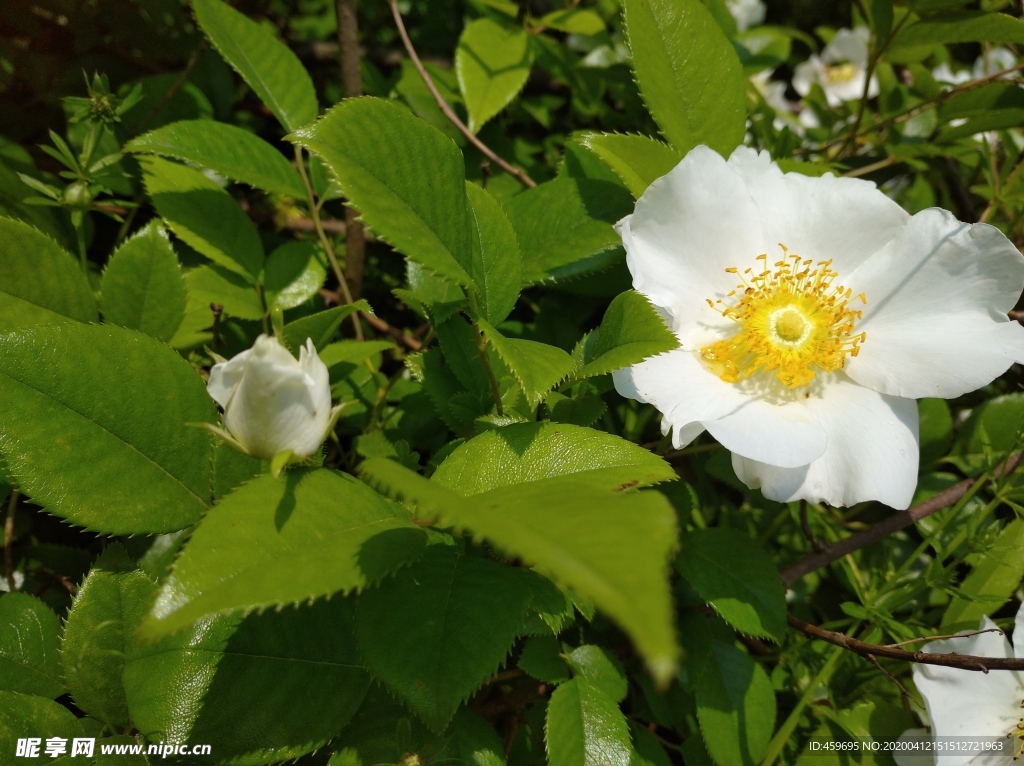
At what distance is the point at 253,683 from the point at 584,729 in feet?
1.37

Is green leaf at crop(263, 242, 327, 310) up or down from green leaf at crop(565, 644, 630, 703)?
up

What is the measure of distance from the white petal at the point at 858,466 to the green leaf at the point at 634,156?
1.38ft

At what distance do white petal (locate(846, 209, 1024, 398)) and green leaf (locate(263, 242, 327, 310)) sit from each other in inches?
34.4

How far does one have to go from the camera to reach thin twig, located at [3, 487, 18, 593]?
993 mm

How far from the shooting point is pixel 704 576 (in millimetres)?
958

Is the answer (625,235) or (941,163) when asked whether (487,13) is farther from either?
(941,163)

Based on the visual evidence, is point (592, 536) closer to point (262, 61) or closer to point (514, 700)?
point (514, 700)

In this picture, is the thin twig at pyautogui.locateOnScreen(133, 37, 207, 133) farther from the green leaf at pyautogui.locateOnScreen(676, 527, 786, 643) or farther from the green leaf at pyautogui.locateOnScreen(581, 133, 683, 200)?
the green leaf at pyautogui.locateOnScreen(676, 527, 786, 643)

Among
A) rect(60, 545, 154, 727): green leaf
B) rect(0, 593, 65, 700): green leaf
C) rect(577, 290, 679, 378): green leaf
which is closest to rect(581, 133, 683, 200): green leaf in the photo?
rect(577, 290, 679, 378): green leaf

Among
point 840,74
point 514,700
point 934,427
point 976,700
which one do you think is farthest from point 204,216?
point 840,74

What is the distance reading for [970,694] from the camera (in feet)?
3.45

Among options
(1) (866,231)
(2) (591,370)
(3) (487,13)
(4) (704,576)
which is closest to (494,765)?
(4) (704,576)

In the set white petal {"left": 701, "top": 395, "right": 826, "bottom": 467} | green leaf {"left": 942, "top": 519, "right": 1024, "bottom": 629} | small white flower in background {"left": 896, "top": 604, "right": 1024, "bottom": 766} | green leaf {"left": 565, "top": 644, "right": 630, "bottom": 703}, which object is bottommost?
small white flower in background {"left": 896, "top": 604, "right": 1024, "bottom": 766}

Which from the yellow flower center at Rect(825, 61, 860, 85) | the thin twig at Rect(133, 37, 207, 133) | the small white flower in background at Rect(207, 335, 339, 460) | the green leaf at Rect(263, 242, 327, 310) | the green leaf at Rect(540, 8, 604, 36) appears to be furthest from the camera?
the yellow flower center at Rect(825, 61, 860, 85)
